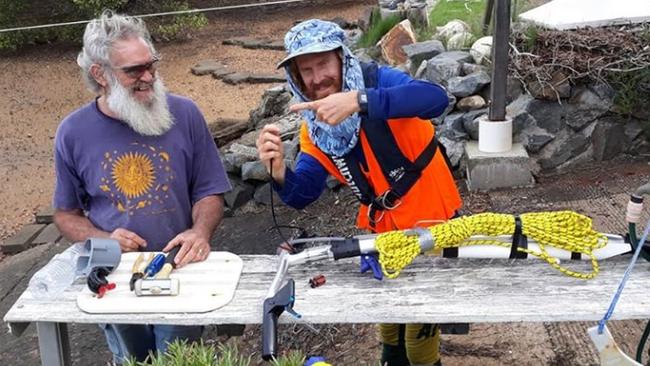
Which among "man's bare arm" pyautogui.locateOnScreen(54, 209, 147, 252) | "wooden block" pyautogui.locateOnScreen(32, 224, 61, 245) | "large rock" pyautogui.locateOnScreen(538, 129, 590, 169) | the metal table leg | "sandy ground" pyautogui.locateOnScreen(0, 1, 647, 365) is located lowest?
"wooden block" pyautogui.locateOnScreen(32, 224, 61, 245)

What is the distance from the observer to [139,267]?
7.68 ft

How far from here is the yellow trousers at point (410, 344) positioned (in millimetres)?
2656

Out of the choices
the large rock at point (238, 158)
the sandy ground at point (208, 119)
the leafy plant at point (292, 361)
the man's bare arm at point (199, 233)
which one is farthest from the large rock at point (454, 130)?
the leafy plant at point (292, 361)

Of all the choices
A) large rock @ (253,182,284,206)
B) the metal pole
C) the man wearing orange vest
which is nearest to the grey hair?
the man wearing orange vest

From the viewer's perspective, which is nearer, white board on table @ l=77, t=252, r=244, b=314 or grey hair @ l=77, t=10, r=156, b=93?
white board on table @ l=77, t=252, r=244, b=314

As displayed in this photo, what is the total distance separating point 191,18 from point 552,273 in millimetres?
11398

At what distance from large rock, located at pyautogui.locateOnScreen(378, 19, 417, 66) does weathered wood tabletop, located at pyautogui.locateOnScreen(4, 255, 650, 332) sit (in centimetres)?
502

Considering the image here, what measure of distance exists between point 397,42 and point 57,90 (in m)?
6.35

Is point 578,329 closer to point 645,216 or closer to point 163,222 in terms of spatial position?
point 645,216

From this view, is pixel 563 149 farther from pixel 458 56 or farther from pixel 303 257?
pixel 303 257

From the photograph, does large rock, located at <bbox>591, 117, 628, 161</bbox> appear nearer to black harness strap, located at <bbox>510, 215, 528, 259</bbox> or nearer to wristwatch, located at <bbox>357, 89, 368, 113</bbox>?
black harness strap, located at <bbox>510, 215, 528, 259</bbox>

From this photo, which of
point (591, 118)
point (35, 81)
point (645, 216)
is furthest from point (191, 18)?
point (645, 216)

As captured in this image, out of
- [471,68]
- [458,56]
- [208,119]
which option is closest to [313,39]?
[471,68]

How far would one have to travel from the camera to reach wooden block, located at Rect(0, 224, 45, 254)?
643 centimetres
